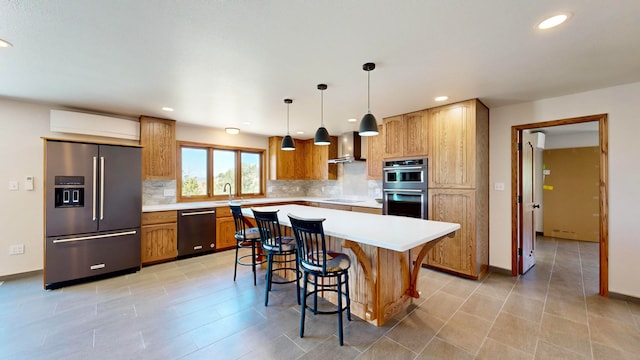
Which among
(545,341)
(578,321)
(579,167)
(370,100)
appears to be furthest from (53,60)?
(579,167)

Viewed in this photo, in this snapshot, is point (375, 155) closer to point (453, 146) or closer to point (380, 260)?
point (453, 146)

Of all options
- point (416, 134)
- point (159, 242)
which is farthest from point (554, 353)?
point (159, 242)

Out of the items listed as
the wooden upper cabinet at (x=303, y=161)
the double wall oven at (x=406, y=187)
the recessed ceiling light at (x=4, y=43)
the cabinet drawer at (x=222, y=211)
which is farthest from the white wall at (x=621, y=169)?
the recessed ceiling light at (x=4, y=43)

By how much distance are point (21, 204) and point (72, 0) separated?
346 cm

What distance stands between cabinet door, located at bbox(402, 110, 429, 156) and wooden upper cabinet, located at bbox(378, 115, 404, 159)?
0.08 metres

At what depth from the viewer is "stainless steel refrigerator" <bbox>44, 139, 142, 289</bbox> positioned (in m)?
3.09

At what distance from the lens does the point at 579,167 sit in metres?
5.46

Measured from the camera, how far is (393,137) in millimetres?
4098

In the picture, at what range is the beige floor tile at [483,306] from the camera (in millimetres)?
2488

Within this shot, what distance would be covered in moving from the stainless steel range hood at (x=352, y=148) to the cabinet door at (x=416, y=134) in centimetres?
157

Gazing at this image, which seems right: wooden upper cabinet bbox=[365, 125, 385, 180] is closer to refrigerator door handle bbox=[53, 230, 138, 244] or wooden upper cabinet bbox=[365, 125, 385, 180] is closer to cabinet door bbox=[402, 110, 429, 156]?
cabinet door bbox=[402, 110, 429, 156]

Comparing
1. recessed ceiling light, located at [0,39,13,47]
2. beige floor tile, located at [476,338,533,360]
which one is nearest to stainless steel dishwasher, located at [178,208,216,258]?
recessed ceiling light, located at [0,39,13,47]

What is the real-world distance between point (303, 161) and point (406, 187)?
3.04 meters

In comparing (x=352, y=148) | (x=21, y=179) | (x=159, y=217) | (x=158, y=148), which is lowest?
(x=159, y=217)
